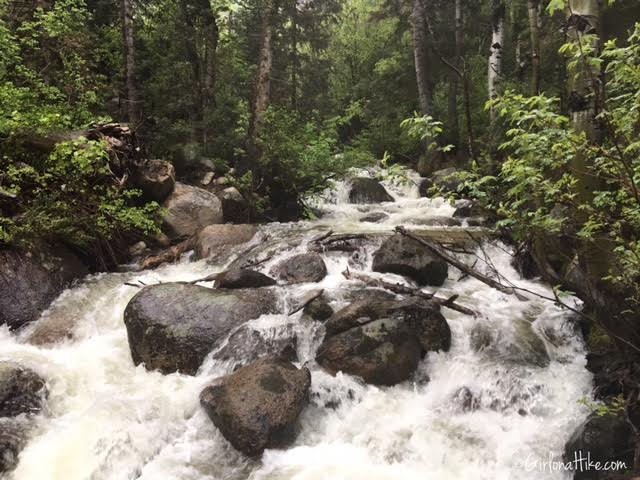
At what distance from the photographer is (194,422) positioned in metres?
5.04

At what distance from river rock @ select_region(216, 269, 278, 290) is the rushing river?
3.67ft

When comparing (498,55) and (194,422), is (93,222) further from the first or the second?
(498,55)

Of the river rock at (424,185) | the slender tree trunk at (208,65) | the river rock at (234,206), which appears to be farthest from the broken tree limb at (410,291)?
the river rock at (424,185)

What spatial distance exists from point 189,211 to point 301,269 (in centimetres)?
410

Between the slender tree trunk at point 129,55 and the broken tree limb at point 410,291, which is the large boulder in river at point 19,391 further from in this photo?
the slender tree trunk at point 129,55

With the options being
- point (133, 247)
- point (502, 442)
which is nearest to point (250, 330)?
point (502, 442)

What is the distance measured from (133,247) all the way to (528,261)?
8175 mm

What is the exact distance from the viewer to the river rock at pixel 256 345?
5.96m

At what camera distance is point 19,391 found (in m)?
5.22

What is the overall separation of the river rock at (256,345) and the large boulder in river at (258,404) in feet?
1.99

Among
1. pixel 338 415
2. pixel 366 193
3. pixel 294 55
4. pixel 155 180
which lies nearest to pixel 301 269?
pixel 338 415

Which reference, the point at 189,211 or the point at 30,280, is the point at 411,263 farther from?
the point at 30,280

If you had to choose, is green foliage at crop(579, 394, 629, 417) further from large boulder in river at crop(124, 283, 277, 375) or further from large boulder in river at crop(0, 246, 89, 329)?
large boulder in river at crop(0, 246, 89, 329)

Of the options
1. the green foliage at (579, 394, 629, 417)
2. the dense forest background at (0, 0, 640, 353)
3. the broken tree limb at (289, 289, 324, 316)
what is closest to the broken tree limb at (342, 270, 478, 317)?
the broken tree limb at (289, 289, 324, 316)
